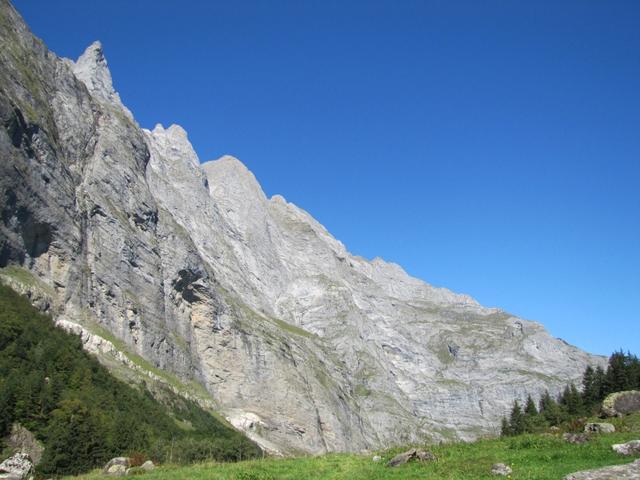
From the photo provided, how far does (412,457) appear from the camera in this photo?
2228 centimetres

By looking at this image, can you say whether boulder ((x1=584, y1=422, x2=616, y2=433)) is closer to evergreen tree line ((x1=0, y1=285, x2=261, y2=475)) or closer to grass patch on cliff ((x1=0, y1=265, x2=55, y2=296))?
evergreen tree line ((x1=0, y1=285, x2=261, y2=475))

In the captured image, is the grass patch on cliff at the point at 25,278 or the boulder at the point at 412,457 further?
the grass patch on cliff at the point at 25,278

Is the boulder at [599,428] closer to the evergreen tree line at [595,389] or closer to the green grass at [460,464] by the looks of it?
the green grass at [460,464]

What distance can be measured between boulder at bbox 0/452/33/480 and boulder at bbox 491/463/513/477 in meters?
21.8

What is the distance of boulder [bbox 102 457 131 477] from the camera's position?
78.9 ft

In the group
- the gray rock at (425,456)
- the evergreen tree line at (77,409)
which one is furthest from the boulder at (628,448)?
the evergreen tree line at (77,409)

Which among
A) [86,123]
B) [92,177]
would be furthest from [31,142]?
[86,123]

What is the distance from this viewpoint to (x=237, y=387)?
148375 millimetres

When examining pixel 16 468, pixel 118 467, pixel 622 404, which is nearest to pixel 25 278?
pixel 16 468

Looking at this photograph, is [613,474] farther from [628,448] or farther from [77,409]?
[77,409]

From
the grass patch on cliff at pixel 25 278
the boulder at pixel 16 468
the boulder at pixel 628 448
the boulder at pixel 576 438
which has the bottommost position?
the boulder at pixel 16 468

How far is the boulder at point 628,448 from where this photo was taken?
19.1 meters

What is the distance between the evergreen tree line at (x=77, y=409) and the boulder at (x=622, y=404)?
24472 millimetres

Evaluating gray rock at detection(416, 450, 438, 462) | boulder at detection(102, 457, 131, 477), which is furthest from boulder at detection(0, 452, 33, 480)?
gray rock at detection(416, 450, 438, 462)
